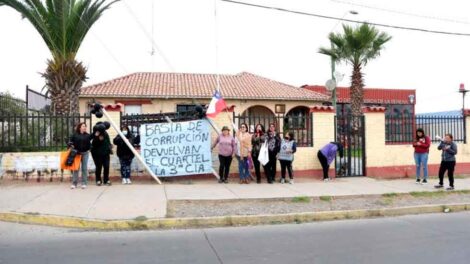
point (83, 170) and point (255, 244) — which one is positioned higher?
point (83, 170)

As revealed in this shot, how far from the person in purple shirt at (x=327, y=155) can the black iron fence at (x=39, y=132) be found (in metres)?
6.71

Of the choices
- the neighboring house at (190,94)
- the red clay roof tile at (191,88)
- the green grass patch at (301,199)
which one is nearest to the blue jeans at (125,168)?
the green grass patch at (301,199)

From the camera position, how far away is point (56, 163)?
12008mm

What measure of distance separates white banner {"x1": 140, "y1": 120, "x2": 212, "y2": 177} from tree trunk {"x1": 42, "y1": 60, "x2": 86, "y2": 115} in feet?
15.9

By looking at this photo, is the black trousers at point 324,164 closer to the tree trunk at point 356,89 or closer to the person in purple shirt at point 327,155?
the person in purple shirt at point 327,155

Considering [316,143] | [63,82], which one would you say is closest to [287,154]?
[316,143]

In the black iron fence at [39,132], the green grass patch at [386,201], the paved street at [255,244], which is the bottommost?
the paved street at [255,244]

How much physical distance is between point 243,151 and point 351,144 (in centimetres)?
394

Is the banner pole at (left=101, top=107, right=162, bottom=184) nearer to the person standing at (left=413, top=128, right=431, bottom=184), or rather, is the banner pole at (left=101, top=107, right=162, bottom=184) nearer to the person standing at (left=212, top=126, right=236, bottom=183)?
the person standing at (left=212, top=126, right=236, bottom=183)

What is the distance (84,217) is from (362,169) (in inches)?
366

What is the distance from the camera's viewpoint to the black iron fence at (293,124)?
13.5 meters

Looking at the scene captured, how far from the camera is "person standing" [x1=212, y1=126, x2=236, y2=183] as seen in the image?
1210 centimetres

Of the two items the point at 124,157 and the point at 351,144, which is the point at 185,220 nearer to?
the point at 124,157

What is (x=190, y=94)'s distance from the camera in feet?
85.7
